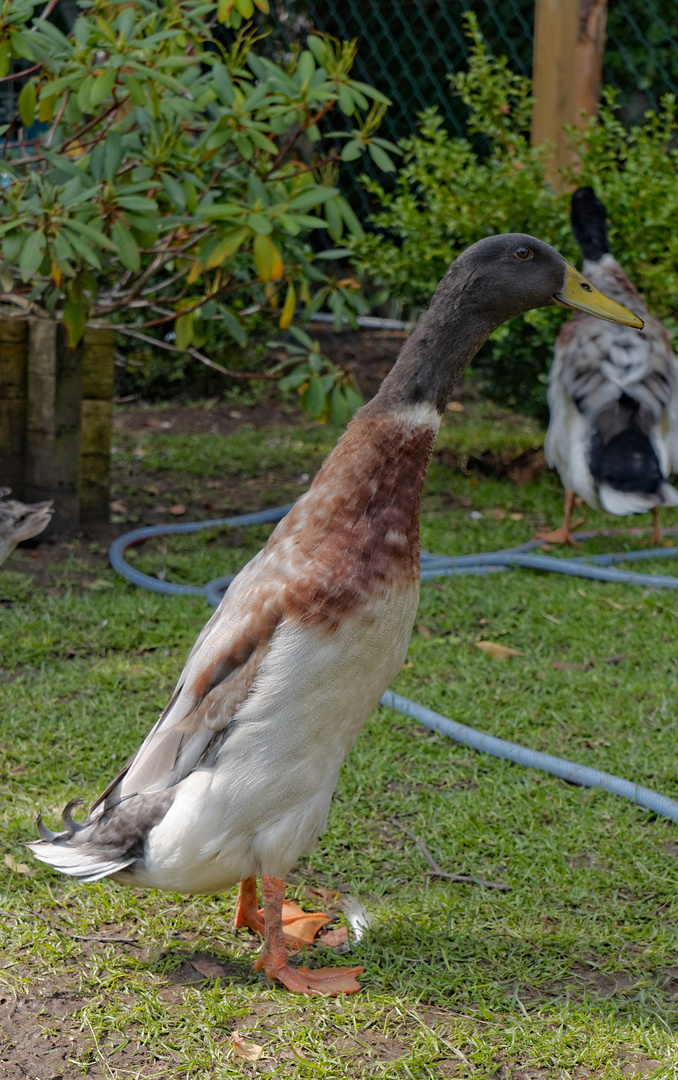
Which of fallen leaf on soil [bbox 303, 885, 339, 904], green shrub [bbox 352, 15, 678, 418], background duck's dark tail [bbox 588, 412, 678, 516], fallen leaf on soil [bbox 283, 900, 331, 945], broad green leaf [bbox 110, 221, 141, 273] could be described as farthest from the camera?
green shrub [bbox 352, 15, 678, 418]

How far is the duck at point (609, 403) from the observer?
4.48 meters

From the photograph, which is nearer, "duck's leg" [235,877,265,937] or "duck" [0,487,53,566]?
"duck's leg" [235,877,265,937]

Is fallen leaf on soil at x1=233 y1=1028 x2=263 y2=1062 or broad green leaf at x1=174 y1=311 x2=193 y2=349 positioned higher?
broad green leaf at x1=174 y1=311 x2=193 y2=349

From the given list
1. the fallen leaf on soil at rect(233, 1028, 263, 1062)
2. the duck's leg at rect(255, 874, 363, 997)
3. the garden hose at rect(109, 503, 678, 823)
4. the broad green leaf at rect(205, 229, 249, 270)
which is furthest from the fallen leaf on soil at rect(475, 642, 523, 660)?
the fallen leaf on soil at rect(233, 1028, 263, 1062)

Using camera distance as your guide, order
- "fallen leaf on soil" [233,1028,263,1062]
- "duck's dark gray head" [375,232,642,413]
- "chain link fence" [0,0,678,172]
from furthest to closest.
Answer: "chain link fence" [0,0,678,172] → "duck's dark gray head" [375,232,642,413] → "fallen leaf on soil" [233,1028,263,1062]

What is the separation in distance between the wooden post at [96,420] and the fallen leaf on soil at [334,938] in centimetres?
286

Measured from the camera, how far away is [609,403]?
15.4 ft

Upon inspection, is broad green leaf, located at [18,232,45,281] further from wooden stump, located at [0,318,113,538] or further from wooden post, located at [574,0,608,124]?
wooden post, located at [574,0,608,124]

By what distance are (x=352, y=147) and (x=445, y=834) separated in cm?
261

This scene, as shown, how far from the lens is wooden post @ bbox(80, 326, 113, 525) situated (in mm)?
4746

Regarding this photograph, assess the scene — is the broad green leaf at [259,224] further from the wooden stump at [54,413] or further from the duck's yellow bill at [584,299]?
the duck's yellow bill at [584,299]

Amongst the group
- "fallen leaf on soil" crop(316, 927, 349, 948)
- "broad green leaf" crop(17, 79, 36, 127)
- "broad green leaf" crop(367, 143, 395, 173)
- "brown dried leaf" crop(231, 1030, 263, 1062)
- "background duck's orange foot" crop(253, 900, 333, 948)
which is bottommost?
"fallen leaf on soil" crop(316, 927, 349, 948)

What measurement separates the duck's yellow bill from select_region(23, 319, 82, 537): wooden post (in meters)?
2.83

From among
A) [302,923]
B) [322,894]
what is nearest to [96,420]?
[322,894]
